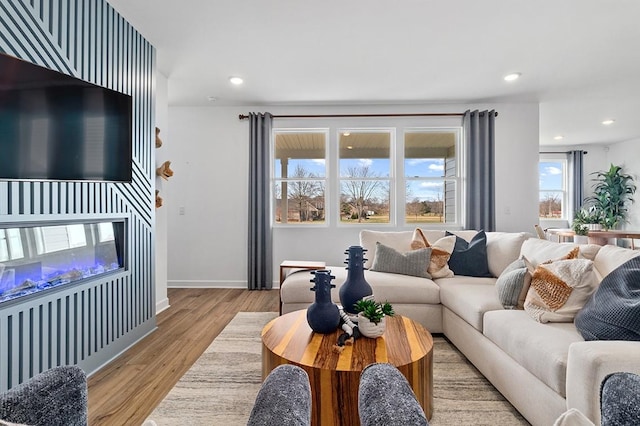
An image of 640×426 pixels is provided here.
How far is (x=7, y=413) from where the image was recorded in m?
0.62

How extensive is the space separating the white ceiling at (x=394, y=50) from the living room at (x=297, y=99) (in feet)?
0.06

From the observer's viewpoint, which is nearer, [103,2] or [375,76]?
[103,2]

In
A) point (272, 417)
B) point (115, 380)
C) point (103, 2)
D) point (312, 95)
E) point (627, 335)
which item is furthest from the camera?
point (312, 95)

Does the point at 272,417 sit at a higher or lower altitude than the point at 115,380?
higher

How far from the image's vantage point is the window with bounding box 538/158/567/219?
7910 millimetres

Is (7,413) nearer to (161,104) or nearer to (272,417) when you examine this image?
(272,417)

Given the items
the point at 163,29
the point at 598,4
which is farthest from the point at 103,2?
the point at 598,4

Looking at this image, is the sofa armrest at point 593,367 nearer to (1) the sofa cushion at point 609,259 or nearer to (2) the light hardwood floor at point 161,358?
(1) the sofa cushion at point 609,259

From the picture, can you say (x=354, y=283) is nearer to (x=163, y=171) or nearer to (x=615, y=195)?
(x=163, y=171)

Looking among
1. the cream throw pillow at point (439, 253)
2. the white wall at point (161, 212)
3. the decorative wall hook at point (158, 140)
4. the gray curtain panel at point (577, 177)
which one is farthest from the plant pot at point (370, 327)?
the gray curtain panel at point (577, 177)

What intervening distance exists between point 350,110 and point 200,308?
3.30m

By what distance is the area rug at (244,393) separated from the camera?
176 centimetres

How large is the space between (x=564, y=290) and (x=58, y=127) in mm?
3015

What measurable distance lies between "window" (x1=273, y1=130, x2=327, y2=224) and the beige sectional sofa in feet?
4.67
